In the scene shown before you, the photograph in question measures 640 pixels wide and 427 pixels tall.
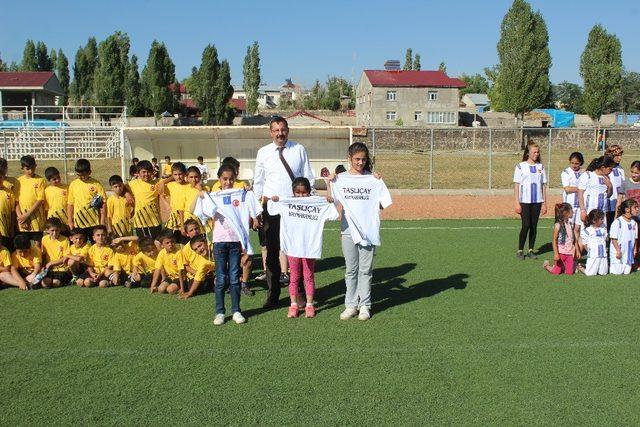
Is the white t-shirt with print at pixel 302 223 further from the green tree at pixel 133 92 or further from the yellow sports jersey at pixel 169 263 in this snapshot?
the green tree at pixel 133 92

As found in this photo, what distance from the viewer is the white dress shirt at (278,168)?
7.19 metres

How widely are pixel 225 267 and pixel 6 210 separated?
3536 mm

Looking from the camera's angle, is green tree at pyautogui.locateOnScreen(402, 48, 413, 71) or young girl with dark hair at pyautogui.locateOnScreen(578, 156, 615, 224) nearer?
young girl with dark hair at pyautogui.locateOnScreen(578, 156, 615, 224)

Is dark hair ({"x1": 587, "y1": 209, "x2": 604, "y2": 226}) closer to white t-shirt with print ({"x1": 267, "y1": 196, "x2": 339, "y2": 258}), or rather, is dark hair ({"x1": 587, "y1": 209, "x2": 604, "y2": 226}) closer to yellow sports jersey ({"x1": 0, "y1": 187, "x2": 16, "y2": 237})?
white t-shirt with print ({"x1": 267, "y1": 196, "x2": 339, "y2": 258})

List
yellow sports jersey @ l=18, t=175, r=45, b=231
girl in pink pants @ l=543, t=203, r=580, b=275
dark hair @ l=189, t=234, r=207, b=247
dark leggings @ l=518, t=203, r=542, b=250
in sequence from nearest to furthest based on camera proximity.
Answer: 1. dark hair @ l=189, t=234, r=207, b=247
2. yellow sports jersey @ l=18, t=175, r=45, b=231
3. girl in pink pants @ l=543, t=203, r=580, b=275
4. dark leggings @ l=518, t=203, r=542, b=250

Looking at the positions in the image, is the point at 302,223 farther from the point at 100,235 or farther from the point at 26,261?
the point at 26,261

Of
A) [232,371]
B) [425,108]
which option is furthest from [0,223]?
[425,108]

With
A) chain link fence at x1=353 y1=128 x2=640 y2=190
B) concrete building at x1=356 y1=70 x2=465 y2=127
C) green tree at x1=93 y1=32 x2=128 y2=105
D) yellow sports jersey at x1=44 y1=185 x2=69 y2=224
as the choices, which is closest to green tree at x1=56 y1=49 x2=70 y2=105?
green tree at x1=93 y1=32 x2=128 y2=105

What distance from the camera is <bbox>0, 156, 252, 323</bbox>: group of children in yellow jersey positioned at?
321 inches

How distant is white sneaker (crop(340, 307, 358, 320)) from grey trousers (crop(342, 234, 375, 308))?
1.4 inches

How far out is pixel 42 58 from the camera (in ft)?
262

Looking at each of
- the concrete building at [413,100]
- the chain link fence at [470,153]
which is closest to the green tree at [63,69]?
the concrete building at [413,100]

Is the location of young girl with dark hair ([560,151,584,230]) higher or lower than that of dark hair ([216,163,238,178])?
lower

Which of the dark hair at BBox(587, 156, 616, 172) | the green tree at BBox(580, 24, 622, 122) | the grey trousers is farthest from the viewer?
the green tree at BBox(580, 24, 622, 122)
